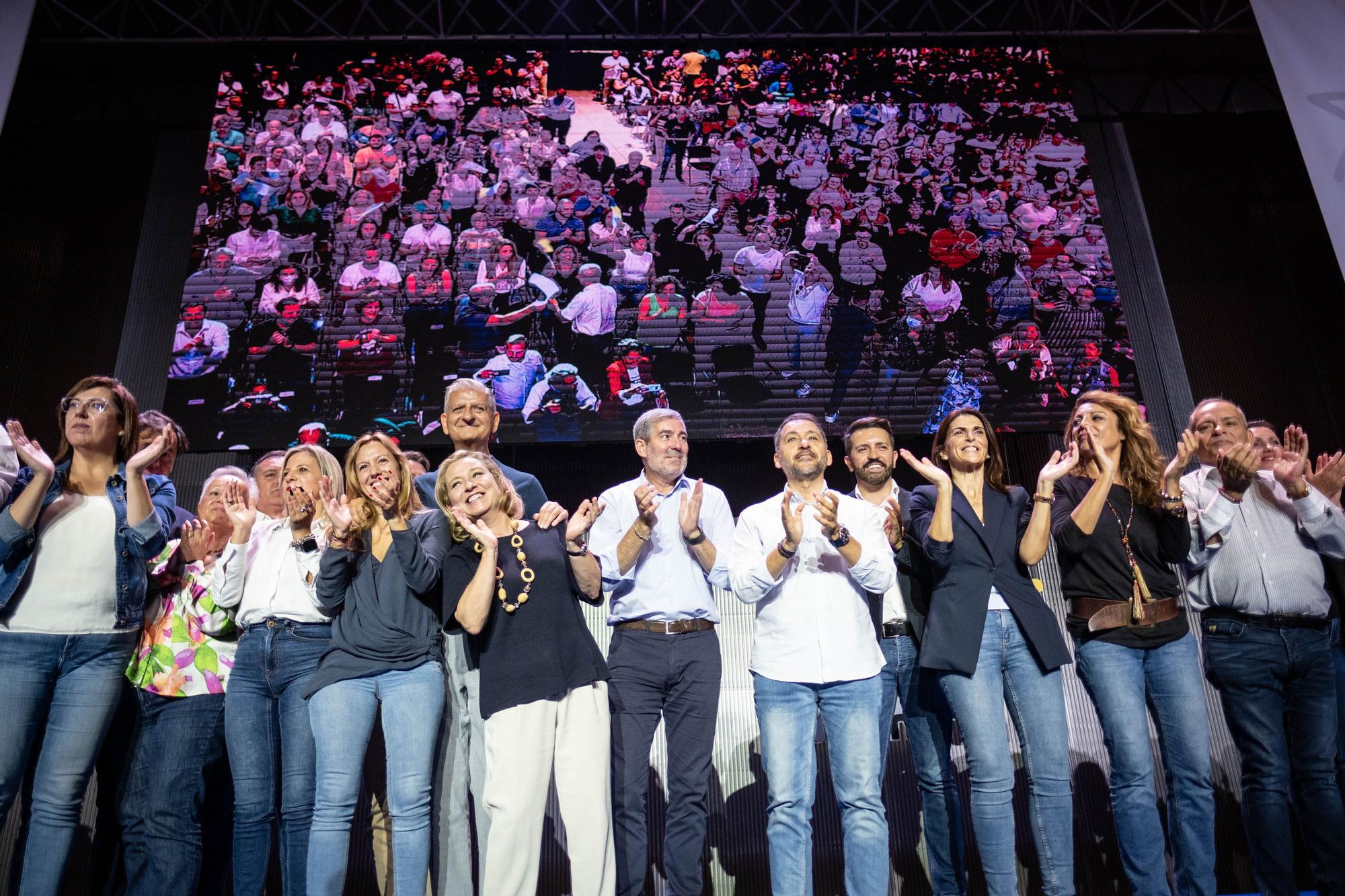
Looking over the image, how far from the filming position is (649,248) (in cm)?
462

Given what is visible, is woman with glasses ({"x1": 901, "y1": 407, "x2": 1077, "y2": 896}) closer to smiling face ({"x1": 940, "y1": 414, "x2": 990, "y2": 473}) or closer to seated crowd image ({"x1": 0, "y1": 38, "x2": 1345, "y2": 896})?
seated crowd image ({"x1": 0, "y1": 38, "x2": 1345, "y2": 896})

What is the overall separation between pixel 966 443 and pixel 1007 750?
946 millimetres

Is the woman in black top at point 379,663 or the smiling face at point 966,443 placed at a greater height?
the smiling face at point 966,443

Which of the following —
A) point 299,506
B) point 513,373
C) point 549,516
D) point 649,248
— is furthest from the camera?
point 649,248

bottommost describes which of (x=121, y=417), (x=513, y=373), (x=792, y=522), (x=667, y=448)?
(x=792, y=522)

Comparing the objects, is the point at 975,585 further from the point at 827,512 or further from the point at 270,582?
the point at 270,582

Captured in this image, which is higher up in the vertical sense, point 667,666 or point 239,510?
point 239,510

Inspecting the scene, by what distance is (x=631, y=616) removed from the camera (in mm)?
2826

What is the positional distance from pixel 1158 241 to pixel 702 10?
2.94m

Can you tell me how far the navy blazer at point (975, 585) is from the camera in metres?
2.56

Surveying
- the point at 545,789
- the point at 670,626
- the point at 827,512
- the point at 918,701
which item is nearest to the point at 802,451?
the point at 827,512

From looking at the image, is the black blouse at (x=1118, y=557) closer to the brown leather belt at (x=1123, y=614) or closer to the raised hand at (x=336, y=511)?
the brown leather belt at (x=1123, y=614)

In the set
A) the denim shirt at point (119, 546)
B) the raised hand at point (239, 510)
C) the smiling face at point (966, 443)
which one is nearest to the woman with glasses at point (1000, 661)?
the smiling face at point (966, 443)

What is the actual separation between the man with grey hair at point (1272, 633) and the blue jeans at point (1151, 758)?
241 mm
